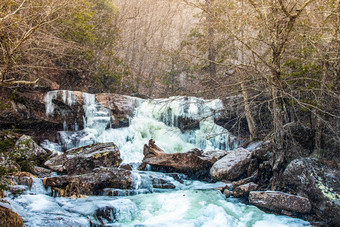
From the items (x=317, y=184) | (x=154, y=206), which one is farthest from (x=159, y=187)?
(x=317, y=184)

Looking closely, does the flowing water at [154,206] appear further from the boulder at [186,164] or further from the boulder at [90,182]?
the boulder at [186,164]

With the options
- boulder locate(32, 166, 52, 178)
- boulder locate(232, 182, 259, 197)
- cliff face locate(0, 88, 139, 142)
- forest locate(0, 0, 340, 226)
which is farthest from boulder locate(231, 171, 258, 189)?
cliff face locate(0, 88, 139, 142)

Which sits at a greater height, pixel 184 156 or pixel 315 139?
pixel 315 139

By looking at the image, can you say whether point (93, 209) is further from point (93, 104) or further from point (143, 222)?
point (93, 104)

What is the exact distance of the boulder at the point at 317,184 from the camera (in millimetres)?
4441

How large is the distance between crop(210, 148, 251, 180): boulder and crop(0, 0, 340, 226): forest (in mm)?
924

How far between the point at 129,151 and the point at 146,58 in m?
13.0

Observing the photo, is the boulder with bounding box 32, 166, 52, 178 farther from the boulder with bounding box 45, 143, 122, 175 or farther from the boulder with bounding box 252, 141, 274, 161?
the boulder with bounding box 252, 141, 274, 161

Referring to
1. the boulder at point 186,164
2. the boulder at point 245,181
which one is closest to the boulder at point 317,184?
the boulder at point 245,181

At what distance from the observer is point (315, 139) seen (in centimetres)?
600

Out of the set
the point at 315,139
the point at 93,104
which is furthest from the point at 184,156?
the point at 93,104

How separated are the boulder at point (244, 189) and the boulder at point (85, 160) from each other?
3555 mm

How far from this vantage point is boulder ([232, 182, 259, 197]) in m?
5.68

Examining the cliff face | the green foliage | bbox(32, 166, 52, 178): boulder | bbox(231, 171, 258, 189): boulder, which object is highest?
the green foliage
